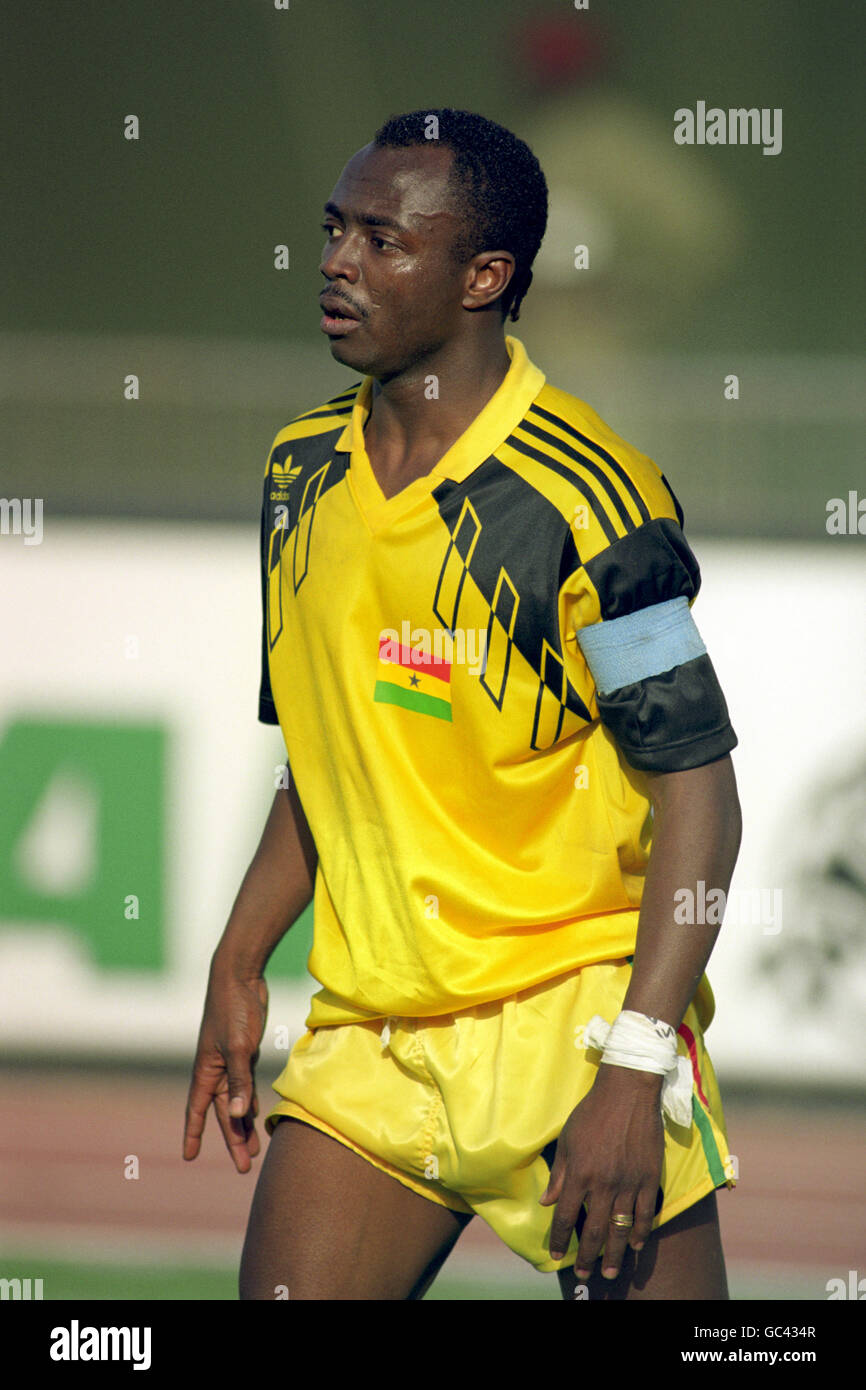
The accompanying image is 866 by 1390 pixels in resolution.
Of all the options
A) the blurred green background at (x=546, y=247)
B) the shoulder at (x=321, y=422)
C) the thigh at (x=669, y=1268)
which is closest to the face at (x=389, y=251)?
the shoulder at (x=321, y=422)

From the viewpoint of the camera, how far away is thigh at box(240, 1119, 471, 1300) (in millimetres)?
1987

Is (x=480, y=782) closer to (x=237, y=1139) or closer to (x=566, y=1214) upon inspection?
(x=566, y=1214)

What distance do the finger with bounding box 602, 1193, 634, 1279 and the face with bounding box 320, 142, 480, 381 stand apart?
1035mm

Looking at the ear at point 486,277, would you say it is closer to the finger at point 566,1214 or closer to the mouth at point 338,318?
the mouth at point 338,318

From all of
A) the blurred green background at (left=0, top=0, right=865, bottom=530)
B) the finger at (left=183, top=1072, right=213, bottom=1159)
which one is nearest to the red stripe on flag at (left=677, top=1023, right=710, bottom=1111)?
the finger at (left=183, top=1072, right=213, bottom=1159)

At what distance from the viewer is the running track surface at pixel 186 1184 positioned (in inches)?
171

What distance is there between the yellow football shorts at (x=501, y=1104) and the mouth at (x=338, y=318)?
2.78 feet

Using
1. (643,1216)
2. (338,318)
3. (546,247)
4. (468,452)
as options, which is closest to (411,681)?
(468,452)

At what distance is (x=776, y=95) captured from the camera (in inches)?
223

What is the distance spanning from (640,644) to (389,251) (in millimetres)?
570

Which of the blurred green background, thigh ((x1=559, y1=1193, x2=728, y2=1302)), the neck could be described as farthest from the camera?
the blurred green background

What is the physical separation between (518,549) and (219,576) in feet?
12.1

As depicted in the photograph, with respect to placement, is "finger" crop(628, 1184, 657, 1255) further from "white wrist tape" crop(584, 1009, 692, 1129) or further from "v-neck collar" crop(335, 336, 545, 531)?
"v-neck collar" crop(335, 336, 545, 531)
